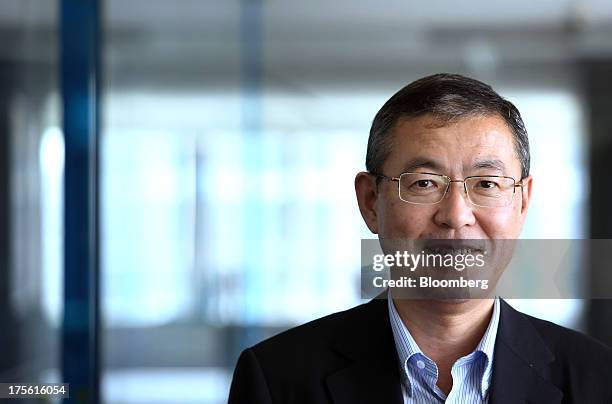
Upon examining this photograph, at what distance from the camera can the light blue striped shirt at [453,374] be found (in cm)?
158

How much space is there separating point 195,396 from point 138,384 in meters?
0.20

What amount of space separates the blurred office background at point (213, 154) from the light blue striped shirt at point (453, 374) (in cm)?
116

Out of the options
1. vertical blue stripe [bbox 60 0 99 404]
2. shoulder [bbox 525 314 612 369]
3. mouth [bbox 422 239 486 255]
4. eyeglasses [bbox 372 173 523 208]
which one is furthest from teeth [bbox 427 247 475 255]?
vertical blue stripe [bbox 60 0 99 404]

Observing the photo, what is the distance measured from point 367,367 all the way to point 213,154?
1463 mm

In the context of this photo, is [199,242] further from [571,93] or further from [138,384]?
[571,93]

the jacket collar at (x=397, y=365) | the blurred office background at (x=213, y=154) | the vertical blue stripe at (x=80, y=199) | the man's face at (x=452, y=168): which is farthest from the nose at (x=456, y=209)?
the vertical blue stripe at (x=80, y=199)

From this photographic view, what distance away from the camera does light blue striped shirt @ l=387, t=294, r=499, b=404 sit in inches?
→ 62.1

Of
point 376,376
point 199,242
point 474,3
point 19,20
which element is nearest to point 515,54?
point 474,3

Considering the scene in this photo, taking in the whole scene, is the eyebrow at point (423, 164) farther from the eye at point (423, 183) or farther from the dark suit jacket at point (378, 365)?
the dark suit jacket at point (378, 365)

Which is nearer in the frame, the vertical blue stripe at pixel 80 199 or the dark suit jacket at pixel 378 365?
the dark suit jacket at pixel 378 365

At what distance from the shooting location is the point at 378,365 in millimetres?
1634

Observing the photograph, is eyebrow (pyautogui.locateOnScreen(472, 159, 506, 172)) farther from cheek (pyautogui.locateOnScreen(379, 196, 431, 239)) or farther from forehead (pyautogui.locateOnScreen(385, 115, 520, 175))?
cheek (pyautogui.locateOnScreen(379, 196, 431, 239))

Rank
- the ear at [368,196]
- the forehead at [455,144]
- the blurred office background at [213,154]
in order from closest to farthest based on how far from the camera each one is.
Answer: the forehead at [455,144] → the ear at [368,196] → the blurred office background at [213,154]

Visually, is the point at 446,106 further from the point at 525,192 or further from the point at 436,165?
the point at 525,192
